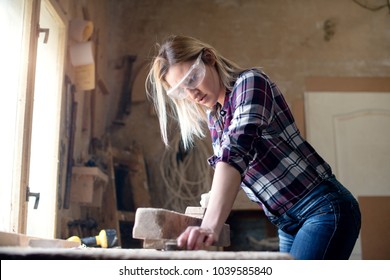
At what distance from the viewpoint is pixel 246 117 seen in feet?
4.01

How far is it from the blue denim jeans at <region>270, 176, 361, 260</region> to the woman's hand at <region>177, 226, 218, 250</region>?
1.09 ft

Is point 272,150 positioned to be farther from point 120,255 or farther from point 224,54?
point 224,54

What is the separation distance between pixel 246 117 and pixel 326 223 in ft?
1.14

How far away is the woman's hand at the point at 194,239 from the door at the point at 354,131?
343cm

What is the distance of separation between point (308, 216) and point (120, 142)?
3238mm

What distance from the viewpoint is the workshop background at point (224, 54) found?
4090 millimetres

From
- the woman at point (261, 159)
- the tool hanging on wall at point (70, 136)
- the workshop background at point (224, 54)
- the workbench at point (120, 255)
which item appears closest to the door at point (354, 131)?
the workshop background at point (224, 54)

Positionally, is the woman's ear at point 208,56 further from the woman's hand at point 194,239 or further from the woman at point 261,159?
the woman's hand at point 194,239

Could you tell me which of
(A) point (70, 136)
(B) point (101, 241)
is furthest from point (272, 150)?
(A) point (70, 136)

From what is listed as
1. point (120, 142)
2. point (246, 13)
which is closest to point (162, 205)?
point (120, 142)

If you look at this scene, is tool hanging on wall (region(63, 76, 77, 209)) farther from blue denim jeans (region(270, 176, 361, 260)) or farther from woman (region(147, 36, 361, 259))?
blue denim jeans (region(270, 176, 361, 260))

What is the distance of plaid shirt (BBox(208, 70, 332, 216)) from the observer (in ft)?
4.16
